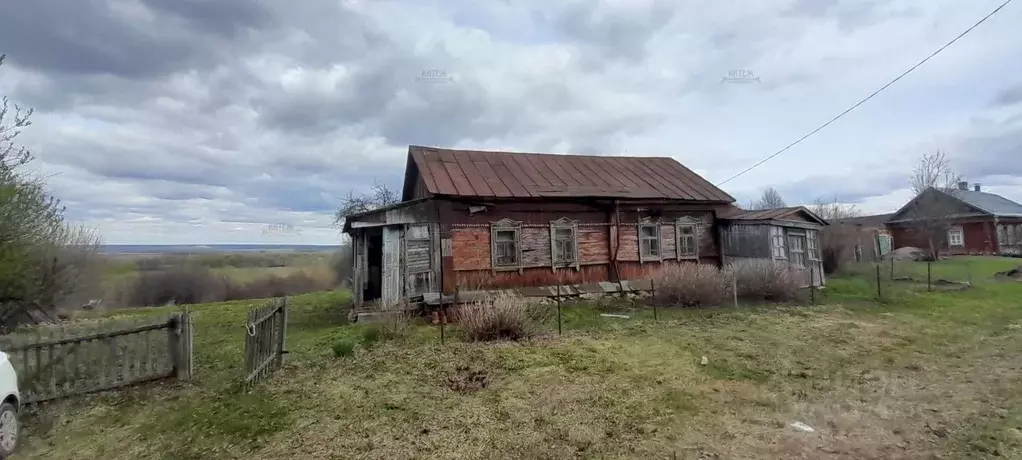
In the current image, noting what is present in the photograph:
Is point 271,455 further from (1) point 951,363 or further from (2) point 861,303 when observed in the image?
(2) point 861,303

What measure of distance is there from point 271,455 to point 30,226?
830 cm

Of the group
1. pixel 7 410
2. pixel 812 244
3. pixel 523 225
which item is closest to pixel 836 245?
pixel 812 244

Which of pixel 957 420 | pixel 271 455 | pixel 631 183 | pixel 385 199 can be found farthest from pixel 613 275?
pixel 385 199

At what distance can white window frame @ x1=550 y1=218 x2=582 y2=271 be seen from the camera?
15.3 metres

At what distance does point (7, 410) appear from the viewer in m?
4.84

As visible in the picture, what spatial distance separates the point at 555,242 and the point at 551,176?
2821mm

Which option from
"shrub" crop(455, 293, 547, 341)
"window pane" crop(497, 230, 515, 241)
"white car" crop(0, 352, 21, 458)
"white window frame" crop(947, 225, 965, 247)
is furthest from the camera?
"white window frame" crop(947, 225, 965, 247)

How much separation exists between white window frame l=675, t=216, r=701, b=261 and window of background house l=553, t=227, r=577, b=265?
13.4 ft

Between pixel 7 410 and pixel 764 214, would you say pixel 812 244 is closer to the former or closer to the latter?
pixel 764 214

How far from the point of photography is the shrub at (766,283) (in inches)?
550

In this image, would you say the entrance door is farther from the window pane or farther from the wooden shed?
the wooden shed

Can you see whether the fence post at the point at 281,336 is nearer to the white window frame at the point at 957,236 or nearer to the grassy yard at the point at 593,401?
the grassy yard at the point at 593,401

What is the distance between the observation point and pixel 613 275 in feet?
52.5

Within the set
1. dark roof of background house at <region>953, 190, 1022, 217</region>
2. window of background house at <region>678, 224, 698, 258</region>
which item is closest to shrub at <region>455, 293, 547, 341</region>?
window of background house at <region>678, 224, 698, 258</region>
